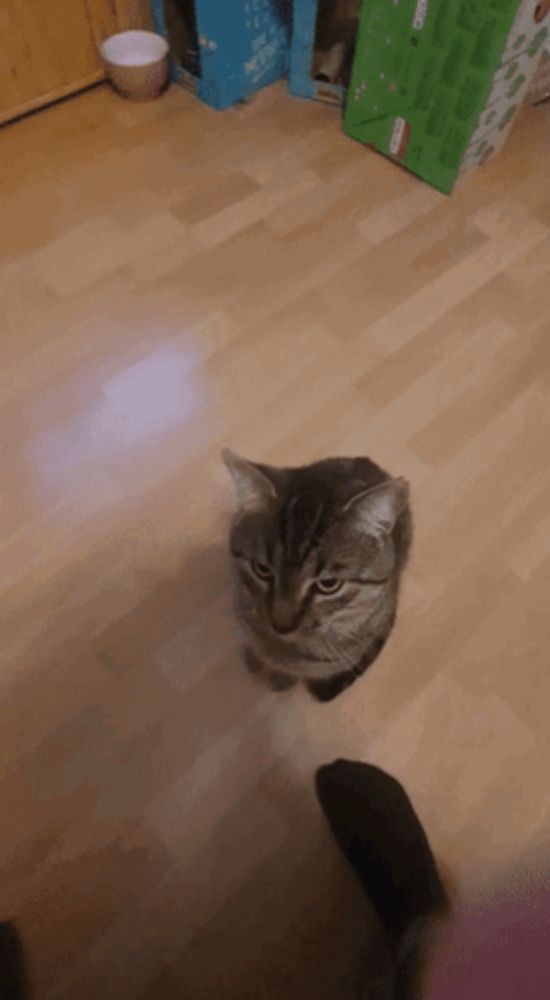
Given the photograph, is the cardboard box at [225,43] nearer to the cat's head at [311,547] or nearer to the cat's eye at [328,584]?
the cat's head at [311,547]

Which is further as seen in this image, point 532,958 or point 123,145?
point 123,145

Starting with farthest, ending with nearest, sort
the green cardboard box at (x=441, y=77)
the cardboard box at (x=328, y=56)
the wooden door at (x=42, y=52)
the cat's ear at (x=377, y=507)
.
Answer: the cardboard box at (x=328, y=56) → the wooden door at (x=42, y=52) → the green cardboard box at (x=441, y=77) → the cat's ear at (x=377, y=507)

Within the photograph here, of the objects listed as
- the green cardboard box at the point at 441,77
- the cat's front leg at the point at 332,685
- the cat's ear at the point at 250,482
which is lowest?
the cat's front leg at the point at 332,685

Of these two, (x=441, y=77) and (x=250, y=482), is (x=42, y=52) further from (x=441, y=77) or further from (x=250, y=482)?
(x=250, y=482)

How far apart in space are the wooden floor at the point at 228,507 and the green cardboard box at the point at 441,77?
0.27ft

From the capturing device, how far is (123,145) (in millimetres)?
1694

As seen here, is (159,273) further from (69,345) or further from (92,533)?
(92,533)

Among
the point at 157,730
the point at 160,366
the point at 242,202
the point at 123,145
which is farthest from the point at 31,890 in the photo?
the point at 123,145

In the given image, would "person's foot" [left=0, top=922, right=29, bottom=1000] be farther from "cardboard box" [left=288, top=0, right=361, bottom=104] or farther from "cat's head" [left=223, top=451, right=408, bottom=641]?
"cardboard box" [left=288, top=0, right=361, bottom=104]

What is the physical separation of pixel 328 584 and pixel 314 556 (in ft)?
0.15

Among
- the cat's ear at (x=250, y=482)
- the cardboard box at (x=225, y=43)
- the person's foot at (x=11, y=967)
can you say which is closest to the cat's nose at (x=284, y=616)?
the cat's ear at (x=250, y=482)

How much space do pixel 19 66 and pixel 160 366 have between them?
858 millimetres

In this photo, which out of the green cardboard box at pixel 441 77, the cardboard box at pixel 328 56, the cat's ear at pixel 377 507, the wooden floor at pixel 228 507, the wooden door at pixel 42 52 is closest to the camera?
the cat's ear at pixel 377 507

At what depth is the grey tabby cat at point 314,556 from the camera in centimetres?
85
